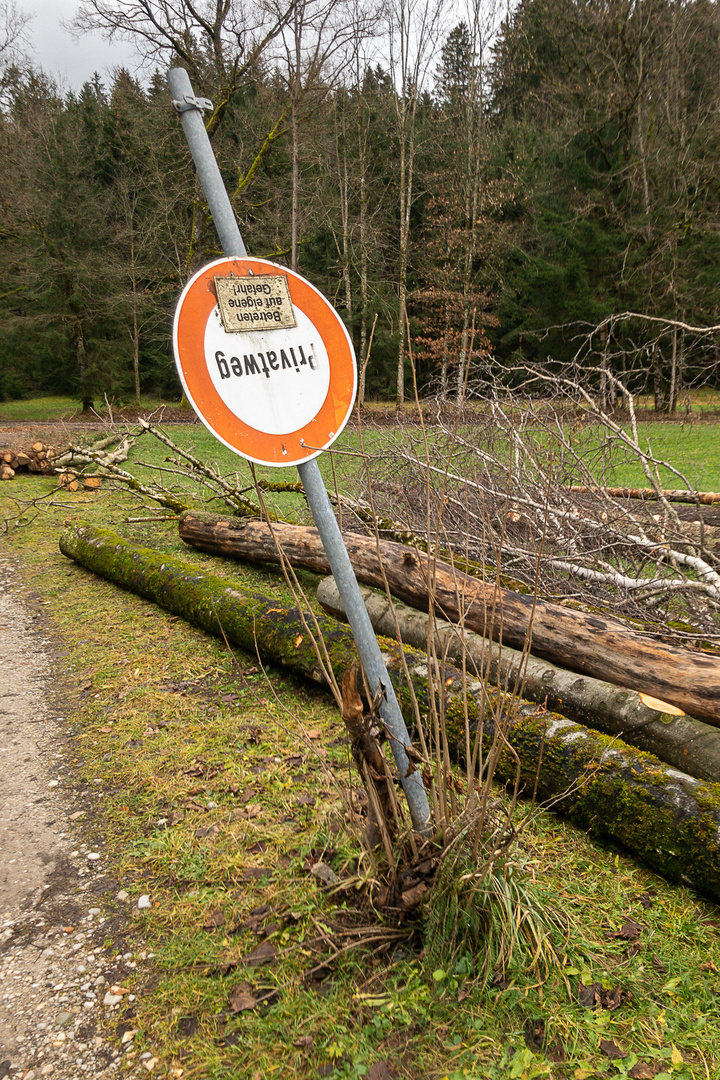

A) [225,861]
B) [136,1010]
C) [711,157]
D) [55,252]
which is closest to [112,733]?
[225,861]

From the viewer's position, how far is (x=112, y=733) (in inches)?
150

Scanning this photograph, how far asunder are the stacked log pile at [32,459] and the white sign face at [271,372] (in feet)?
40.5

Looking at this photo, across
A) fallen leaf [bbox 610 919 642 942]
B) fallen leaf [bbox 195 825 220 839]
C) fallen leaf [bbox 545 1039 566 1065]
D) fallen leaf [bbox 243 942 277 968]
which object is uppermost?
fallen leaf [bbox 545 1039 566 1065]

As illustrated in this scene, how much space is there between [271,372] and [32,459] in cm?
1280

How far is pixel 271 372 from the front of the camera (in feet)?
6.16

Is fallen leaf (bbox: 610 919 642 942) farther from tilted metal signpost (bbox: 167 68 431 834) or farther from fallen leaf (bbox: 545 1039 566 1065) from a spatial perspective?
tilted metal signpost (bbox: 167 68 431 834)

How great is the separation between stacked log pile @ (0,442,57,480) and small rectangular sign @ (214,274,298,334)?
40.5 feet

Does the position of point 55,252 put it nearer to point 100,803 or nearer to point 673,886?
point 100,803

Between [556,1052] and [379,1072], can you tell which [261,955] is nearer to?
[379,1072]

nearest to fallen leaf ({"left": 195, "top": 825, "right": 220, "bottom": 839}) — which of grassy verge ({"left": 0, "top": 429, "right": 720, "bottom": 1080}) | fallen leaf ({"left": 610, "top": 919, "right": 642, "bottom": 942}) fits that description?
grassy verge ({"left": 0, "top": 429, "right": 720, "bottom": 1080})

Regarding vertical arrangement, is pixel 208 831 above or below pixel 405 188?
below

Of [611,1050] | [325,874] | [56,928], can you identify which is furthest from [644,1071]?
[56,928]

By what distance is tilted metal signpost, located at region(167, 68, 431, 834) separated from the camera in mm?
1752

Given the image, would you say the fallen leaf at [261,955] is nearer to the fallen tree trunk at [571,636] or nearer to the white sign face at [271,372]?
the fallen tree trunk at [571,636]
